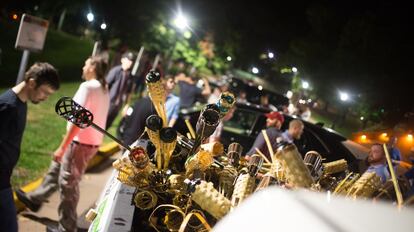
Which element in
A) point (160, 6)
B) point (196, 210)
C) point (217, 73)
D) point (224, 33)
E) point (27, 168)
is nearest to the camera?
point (196, 210)

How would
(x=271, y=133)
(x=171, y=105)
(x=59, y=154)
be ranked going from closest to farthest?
(x=59, y=154), (x=271, y=133), (x=171, y=105)

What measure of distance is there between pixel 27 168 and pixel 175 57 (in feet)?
46.5

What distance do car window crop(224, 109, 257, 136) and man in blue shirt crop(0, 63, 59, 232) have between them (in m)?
5.09

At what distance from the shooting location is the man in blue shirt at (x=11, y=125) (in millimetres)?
2947

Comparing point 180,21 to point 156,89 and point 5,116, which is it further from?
point 156,89

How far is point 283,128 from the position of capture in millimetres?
7590

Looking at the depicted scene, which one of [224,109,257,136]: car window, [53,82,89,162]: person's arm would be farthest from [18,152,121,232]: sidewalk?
[224,109,257,136]: car window

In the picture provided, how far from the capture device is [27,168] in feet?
18.3

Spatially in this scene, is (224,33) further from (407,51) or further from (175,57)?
(407,51)

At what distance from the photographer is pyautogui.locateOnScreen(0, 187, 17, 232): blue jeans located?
3.02 metres

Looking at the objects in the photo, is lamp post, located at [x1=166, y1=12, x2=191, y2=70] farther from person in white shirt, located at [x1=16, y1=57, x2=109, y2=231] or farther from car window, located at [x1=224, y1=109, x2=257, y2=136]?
person in white shirt, located at [x1=16, y1=57, x2=109, y2=231]

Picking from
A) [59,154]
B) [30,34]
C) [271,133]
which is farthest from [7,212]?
[271,133]

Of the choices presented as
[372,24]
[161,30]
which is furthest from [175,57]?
[372,24]

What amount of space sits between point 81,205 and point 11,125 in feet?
9.11
